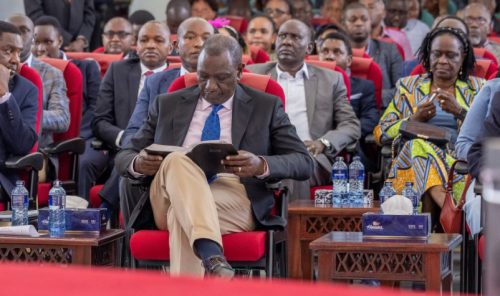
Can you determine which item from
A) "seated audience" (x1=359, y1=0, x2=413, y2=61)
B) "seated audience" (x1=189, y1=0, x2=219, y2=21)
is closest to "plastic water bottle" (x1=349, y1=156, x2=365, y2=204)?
"seated audience" (x1=359, y1=0, x2=413, y2=61)

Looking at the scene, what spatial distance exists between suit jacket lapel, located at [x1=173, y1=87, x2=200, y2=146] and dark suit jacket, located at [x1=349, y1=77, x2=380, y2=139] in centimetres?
176

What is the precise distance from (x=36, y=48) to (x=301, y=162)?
10.8ft

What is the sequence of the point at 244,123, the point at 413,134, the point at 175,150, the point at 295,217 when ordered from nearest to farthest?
the point at 175,150 → the point at 244,123 → the point at 295,217 → the point at 413,134

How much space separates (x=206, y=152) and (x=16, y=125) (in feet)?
4.07

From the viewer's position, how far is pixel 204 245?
3.02 metres

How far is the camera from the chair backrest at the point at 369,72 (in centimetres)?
548

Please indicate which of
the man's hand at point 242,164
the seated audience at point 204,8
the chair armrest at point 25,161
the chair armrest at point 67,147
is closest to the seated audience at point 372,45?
the seated audience at point 204,8

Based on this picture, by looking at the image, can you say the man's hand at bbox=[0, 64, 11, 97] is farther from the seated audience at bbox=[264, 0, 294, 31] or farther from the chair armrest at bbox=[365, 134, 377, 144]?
the seated audience at bbox=[264, 0, 294, 31]

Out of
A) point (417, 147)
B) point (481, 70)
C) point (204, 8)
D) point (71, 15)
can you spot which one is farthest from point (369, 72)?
point (71, 15)

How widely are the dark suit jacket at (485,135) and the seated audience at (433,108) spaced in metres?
0.85

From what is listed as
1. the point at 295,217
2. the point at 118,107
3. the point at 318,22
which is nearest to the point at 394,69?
the point at 318,22

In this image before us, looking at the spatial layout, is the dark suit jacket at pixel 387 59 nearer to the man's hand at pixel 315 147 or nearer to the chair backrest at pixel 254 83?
the man's hand at pixel 315 147

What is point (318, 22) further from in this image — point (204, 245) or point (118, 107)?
point (204, 245)

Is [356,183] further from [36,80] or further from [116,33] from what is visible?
[116,33]
